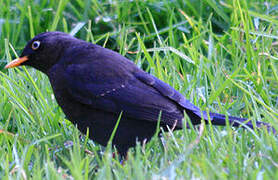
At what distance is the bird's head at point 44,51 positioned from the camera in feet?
14.5

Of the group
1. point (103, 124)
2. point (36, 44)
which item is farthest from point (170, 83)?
point (36, 44)

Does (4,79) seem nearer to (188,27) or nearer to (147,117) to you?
(147,117)

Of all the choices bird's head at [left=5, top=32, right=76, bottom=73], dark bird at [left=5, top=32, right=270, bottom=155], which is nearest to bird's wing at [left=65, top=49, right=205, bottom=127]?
dark bird at [left=5, top=32, right=270, bottom=155]

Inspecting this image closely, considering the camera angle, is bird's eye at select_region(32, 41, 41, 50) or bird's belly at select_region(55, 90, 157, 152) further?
bird's eye at select_region(32, 41, 41, 50)

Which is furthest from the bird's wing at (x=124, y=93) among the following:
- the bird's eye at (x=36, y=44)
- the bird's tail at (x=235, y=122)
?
the bird's eye at (x=36, y=44)

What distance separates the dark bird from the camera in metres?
4.00

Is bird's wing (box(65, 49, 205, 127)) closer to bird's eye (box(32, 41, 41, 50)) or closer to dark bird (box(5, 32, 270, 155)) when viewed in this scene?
dark bird (box(5, 32, 270, 155))

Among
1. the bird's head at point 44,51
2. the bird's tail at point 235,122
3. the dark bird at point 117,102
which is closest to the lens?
the bird's tail at point 235,122

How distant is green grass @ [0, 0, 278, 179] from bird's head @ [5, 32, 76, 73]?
296 millimetres

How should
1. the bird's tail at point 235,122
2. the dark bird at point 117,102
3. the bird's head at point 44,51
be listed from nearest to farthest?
the bird's tail at point 235,122 → the dark bird at point 117,102 → the bird's head at point 44,51

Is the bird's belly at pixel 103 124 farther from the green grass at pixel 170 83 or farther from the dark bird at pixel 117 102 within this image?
the green grass at pixel 170 83

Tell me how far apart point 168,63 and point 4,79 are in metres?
1.59

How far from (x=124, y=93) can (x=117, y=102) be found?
0.09 m

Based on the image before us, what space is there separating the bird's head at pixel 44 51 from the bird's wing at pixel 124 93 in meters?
0.32
